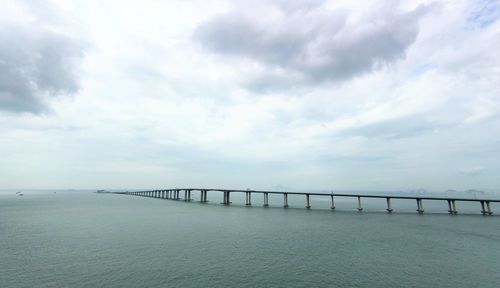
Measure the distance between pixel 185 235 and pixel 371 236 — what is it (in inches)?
1640

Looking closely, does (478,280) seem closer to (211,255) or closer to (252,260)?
(252,260)

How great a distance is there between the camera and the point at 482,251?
147ft

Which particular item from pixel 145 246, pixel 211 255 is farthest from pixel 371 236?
pixel 145 246

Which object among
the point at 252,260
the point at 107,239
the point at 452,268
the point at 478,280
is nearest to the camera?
the point at 478,280

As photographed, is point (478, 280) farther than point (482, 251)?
No

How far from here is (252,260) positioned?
123 ft

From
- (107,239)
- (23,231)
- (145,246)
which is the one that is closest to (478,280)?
(145,246)

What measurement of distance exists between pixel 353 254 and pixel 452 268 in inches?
504

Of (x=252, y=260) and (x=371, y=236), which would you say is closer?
(x=252, y=260)

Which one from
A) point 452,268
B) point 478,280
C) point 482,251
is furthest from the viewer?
point 482,251

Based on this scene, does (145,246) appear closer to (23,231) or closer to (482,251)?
(23,231)

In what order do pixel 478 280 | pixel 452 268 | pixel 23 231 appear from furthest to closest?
pixel 23 231, pixel 452 268, pixel 478 280

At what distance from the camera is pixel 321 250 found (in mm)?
44344

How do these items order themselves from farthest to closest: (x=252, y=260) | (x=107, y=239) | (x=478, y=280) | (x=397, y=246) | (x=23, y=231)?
(x=23, y=231), (x=107, y=239), (x=397, y=246), (x=252, y=260), (x=478, y=280)
